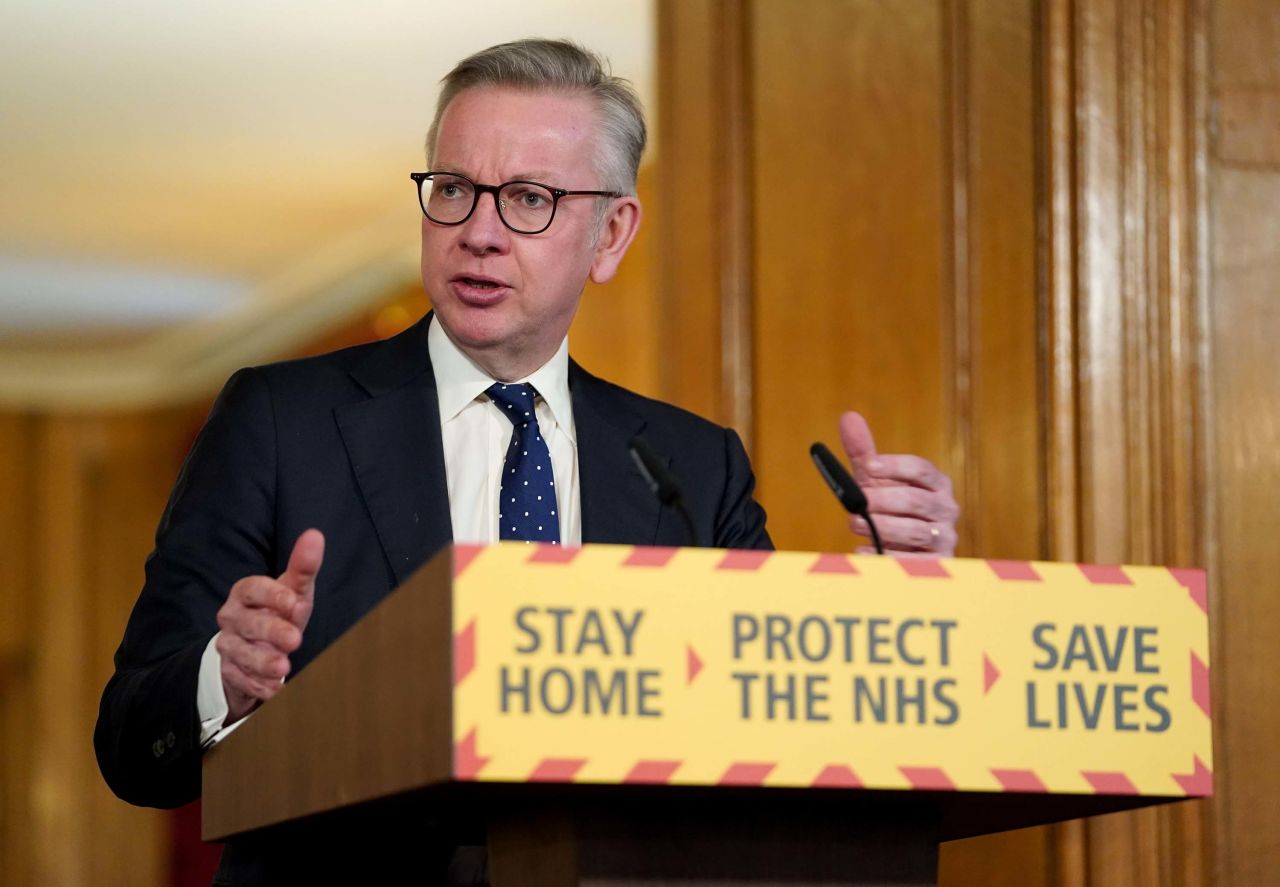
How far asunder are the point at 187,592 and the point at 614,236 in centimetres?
73

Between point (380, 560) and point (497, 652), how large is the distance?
799mm

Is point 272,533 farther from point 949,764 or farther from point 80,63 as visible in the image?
point 80,63

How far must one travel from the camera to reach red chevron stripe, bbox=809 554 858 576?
100 cm

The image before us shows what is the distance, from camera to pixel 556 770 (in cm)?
93

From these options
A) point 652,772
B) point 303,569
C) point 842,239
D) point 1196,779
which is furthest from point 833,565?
point 842,239

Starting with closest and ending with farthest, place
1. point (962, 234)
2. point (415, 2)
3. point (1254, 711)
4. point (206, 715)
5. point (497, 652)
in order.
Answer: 1. point (497, 652)
2. point (206, 715)
3. point (1254, 711)
4. point (962, 234)
5. point (415, 2)

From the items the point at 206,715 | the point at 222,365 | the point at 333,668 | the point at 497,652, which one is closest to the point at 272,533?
the point at 206,715

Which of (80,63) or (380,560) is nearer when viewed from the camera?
(380,560)

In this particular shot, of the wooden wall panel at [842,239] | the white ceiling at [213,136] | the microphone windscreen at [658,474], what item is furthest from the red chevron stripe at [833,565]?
the white ceiling at [213,136]

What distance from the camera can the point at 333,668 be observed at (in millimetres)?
1107

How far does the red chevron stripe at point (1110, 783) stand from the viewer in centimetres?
104

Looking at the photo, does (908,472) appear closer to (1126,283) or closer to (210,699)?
(210,699)

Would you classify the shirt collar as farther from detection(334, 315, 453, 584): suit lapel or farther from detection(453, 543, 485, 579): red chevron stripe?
detection(453, 543, 485, 579): red chevron stripe

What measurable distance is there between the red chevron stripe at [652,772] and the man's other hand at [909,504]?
1.97ft
